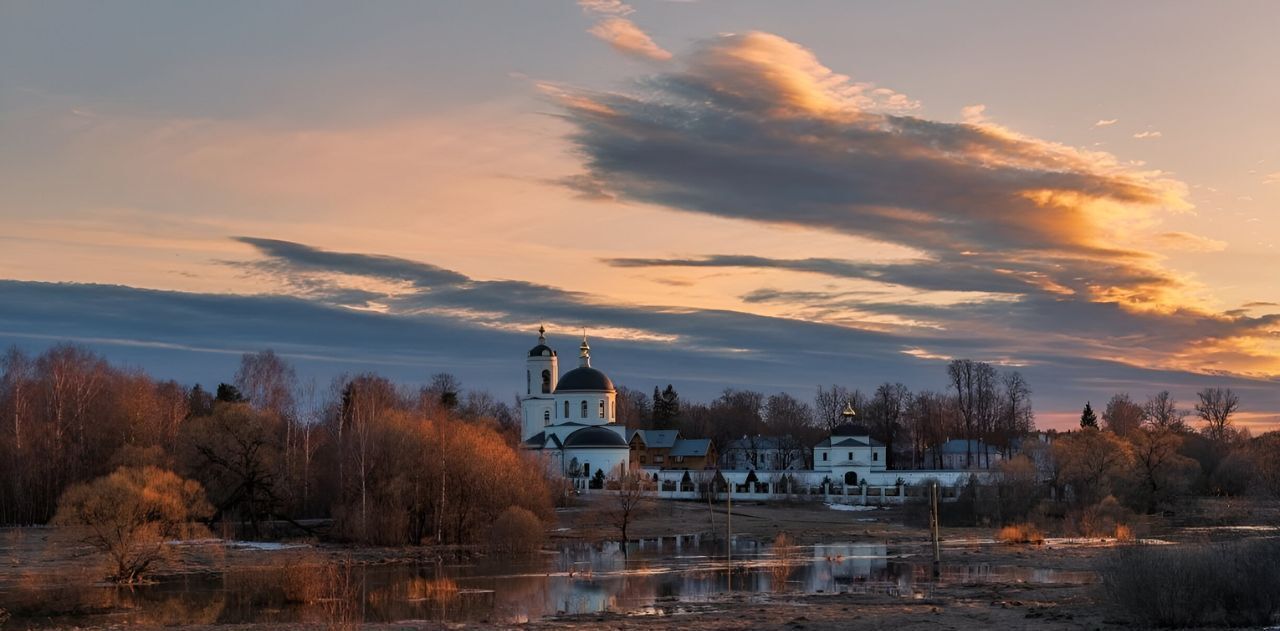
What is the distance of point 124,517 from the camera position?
38.8 metres

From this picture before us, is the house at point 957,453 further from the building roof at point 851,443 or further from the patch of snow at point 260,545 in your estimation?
the patch of snow at point 260,545

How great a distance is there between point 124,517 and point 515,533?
18.7 metres

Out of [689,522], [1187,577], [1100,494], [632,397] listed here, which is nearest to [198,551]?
[689,522]

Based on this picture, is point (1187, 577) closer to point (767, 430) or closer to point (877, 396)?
point (877, 396)

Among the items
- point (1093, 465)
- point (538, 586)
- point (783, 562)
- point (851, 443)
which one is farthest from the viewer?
point (851, 443)

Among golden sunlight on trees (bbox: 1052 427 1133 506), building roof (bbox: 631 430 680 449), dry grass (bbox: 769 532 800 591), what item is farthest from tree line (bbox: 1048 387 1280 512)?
building roof (bbox: 631 430 680 449)

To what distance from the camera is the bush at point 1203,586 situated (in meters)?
23.7

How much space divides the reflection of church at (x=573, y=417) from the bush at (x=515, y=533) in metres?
43.6

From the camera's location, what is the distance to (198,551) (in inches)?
1941

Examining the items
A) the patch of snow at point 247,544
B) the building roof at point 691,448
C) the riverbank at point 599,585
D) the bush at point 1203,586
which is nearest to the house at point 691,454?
the building roof at point 691,448

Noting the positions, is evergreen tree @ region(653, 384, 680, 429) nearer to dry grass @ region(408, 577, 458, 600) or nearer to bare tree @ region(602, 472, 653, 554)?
bare tree @ region(602, 472, 653, 554)

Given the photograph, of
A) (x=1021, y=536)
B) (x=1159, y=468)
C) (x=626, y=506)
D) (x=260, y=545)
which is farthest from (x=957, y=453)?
(x=260, y=545)

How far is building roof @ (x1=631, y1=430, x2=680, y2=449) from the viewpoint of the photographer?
402ft

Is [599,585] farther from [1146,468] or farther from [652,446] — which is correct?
[652,446]
